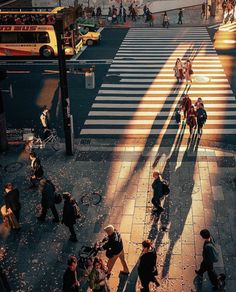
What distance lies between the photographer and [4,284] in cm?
868

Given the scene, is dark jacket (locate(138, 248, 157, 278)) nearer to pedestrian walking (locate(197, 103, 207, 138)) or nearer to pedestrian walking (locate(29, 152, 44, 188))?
pedestrian walking (locate(29, 152, 44, 188))

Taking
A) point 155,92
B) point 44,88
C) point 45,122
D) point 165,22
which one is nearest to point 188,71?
point 155,92

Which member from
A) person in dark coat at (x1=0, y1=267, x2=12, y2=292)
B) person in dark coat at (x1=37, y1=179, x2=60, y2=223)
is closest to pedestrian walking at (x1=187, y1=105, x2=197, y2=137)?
person in dark coat at (x1=37, y1=179, x2=60, y2=223)

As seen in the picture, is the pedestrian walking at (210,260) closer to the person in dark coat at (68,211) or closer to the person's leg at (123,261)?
the person's leg at (123,261)

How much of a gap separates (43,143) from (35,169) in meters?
3.28

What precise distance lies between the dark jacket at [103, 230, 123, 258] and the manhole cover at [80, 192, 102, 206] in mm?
3424

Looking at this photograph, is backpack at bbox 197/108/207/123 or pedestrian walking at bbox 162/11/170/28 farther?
pedestrian walking at bbox 162/11/170/28

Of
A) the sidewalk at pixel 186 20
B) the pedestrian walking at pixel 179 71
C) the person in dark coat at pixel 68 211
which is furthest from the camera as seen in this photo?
the sidewalk at pixel 186 20

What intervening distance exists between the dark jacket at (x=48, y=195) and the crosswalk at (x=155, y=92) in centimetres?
659

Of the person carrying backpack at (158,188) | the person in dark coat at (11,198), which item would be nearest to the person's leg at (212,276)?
the person carrying backpack at (158,188)

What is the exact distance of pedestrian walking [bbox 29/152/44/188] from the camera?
42.3 feet

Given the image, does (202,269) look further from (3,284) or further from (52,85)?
(52,85)

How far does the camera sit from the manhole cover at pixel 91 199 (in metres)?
12.4

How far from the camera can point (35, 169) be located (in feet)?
42.5
